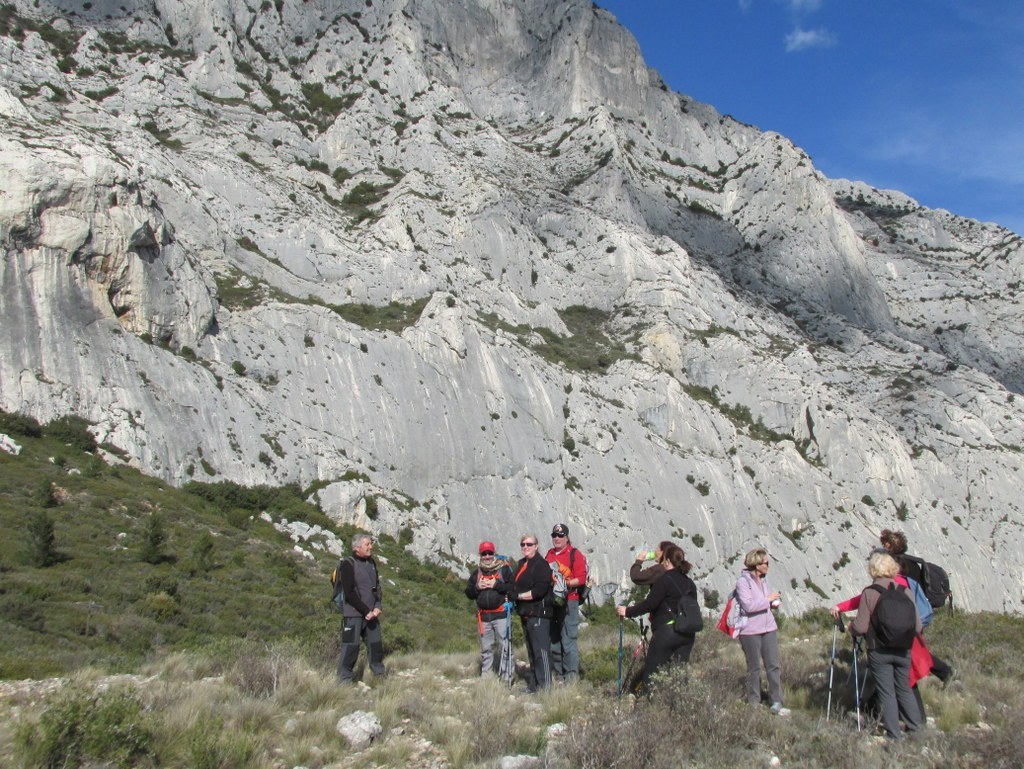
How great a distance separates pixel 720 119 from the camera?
289 feet

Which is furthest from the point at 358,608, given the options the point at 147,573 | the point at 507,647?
the point at 147,573

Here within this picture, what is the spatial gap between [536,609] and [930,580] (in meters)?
4.75

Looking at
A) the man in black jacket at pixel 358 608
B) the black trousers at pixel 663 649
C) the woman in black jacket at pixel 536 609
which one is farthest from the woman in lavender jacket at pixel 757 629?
the man in black jacket at pixel 358 608

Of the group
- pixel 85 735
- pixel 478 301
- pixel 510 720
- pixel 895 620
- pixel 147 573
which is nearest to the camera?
pixel 85 735

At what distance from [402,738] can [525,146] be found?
67.7 m

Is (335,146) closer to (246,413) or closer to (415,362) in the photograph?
(415,362)

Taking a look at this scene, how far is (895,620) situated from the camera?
574 cm

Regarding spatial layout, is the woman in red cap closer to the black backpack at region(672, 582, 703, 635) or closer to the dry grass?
the dry grass

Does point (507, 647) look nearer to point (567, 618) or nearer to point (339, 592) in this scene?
point (567, 618)

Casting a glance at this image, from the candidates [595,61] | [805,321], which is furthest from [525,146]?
[805,321]

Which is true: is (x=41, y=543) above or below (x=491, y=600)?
above

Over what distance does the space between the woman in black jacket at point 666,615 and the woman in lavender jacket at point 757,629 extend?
2.53ft

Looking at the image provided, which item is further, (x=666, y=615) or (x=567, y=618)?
(x=567, y=618)

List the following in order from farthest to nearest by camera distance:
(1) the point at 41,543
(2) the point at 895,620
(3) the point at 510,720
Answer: (1) the point at 41,543
(3) the point at 510,720
(2) the point at 895,620
